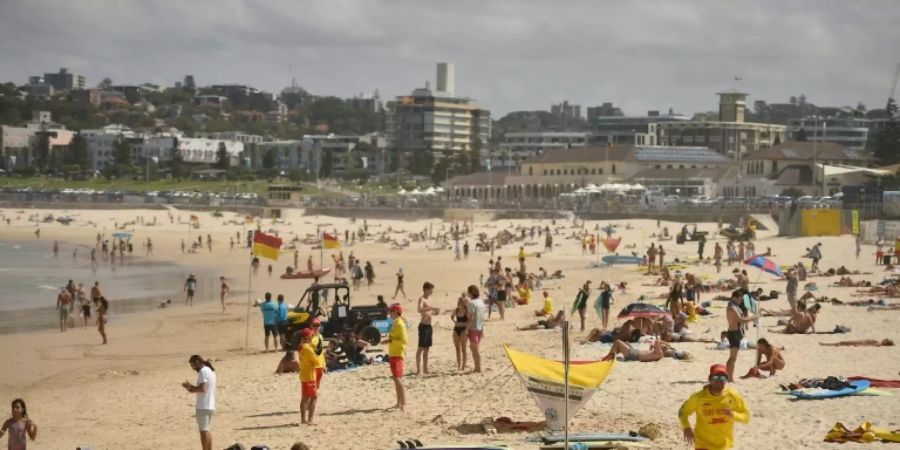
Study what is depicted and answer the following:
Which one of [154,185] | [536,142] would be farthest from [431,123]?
[154,185]

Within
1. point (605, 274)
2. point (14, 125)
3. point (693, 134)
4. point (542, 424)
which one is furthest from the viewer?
point (14, 125)

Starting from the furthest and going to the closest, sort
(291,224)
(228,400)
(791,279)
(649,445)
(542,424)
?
(291,224), (791,279), (228,400), (542,424), (649,445)

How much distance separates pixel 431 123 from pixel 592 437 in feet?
515

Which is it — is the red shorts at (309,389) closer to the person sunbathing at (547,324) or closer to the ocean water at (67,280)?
the person sunbathing at (547,324)

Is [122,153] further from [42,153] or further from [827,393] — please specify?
[827,393]

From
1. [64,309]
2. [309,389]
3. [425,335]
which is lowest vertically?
[64,309]

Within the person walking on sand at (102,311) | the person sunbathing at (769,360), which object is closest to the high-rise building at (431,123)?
the person walking on sand at (102,311)

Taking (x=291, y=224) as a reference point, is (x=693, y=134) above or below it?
above

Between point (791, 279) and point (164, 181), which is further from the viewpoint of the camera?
point (164, 181)

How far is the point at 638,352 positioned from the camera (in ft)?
52.0

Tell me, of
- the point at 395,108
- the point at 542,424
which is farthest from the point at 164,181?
the point at 542,424

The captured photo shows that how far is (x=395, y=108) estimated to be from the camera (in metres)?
172

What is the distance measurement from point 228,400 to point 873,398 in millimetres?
7609

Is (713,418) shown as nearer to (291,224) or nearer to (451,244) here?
(451,244)
